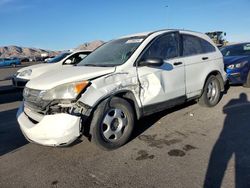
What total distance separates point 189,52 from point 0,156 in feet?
13.2

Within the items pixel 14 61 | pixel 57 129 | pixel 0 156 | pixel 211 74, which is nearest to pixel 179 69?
pixel 211 74

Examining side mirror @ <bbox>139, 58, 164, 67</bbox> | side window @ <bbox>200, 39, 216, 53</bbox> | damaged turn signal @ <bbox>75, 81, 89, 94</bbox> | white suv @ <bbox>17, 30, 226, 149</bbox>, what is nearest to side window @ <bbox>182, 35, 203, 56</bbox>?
white suv @ <bbox>17, 30, 226, 149</bbox>

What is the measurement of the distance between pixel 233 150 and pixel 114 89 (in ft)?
6.37

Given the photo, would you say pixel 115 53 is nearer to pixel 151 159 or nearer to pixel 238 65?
pixel 151 159

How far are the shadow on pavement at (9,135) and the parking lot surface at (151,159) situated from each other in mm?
17

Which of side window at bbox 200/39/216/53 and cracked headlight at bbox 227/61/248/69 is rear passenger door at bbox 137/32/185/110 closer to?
side window at bbox 200/39/216/53

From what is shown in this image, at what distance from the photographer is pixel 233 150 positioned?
13.4ft

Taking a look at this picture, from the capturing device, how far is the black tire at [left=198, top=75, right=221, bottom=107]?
21.2ft

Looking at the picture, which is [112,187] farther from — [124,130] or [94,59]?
[94,59]

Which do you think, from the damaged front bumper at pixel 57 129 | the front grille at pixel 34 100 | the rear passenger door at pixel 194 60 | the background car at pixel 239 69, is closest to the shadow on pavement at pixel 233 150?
the rear passenger door at pixel 194 60

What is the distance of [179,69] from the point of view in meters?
5.57

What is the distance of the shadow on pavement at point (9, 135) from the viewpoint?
192 inches

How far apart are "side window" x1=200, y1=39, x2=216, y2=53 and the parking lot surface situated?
1.60 metres

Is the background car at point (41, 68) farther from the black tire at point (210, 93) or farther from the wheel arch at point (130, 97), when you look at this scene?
the wheel arch at point (130, 97)
